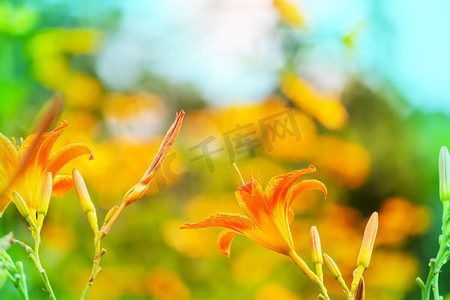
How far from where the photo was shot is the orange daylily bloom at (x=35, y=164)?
185mm

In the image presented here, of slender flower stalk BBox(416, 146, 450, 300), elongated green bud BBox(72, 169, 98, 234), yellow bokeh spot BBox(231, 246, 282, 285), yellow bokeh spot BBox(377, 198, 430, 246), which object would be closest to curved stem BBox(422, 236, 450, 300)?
slender flower stalk BBox(416, 146, 450, 300)

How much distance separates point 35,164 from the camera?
196 millimetres

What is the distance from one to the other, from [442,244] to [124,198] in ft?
0.35

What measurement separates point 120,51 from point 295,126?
1.07 feet

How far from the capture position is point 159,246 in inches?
29.1

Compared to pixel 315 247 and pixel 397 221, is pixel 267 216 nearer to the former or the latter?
pixel 315 247

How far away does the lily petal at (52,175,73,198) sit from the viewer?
0.21 meters

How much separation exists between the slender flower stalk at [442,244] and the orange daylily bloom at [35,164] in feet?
0.39

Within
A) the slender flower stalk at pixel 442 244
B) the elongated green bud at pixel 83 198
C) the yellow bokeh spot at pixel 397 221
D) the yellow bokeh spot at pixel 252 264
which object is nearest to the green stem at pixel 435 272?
the slender flower stalk at pixel 442 244

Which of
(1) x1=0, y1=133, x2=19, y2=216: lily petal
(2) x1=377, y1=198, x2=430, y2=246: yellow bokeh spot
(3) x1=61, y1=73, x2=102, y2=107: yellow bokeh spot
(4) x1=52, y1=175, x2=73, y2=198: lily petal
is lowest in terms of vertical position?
(2) x1=377, y1=198, x2=430, y2=246: yellow bokeh spot

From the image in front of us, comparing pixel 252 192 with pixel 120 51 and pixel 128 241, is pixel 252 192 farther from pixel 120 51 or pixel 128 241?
pixel 120 51

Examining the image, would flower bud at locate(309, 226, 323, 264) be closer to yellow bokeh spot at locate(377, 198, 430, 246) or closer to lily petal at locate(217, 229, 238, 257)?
lily petal at locate(217, 229, 238, 257)

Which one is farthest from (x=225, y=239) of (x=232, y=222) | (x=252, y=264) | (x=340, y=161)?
(x=340, y=161)

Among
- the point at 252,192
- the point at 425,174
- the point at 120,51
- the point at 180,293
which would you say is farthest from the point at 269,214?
the point at 425,174
